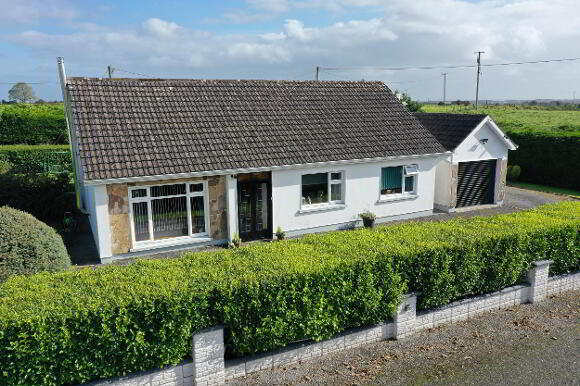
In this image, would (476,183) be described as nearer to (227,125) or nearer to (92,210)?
(227,125)

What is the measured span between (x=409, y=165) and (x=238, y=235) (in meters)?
7.89

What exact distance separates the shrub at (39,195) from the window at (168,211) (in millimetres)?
6488

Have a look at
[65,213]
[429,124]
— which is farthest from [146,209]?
[429,124]

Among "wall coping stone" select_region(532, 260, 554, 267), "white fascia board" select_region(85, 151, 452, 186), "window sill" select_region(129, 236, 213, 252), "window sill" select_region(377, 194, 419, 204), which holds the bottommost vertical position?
"window sill" select_region(129, 236, 213, 252)

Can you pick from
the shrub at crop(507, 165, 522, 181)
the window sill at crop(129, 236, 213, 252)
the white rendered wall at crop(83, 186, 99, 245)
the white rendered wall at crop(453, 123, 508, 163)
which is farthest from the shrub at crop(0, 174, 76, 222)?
the shrub at crop(507, 165, 522, 181)

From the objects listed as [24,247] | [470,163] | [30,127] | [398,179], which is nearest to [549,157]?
[470,163]

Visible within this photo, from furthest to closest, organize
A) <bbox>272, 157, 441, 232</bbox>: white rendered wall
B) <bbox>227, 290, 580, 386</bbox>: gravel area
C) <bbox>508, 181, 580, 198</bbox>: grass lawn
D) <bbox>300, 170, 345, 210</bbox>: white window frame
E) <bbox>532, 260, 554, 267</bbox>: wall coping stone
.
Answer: <bbox>508, 181, 580, 198</bbox>: grass lawn → <bbox>300, 170, 345, 210</bbox>: white window frame → <bbox>272, 157, 441, 232</bbox>: white rendered wall → <bbox>532, 260, 554, 267</bbox>: wall coping stone → <bbox>227, 290, 580, 386</bbox>: gravel area

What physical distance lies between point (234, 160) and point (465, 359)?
9753mm

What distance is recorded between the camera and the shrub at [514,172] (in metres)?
29.2

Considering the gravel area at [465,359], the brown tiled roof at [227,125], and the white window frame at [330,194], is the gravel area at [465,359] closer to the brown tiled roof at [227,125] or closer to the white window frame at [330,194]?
the white window frame at [330,194]

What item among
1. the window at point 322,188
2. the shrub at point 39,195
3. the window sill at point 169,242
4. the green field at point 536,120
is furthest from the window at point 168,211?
the green field at point 536,120

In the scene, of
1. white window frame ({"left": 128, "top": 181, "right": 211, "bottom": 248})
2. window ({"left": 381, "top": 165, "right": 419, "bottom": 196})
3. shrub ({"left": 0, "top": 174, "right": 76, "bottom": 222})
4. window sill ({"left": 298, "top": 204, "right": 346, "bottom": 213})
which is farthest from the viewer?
window ({"left": 381, "top": 165, "right": 419, "bottom": 196})

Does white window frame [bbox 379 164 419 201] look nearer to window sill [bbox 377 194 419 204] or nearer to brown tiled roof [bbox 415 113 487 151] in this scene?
window sill [bbox 377 194 419 204]

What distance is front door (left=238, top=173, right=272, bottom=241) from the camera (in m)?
16.2
